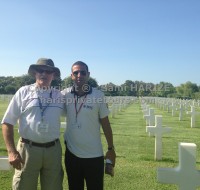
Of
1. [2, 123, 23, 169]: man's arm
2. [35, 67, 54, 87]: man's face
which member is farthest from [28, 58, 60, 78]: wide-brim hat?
[2, 123, 23, 169]: man's arm

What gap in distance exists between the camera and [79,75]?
3637 millimetres

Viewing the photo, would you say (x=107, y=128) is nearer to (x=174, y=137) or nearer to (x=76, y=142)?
(x=76, y=142)

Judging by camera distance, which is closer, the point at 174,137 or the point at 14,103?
the point at 14,103

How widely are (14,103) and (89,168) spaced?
3.54 feet

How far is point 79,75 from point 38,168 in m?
1.11

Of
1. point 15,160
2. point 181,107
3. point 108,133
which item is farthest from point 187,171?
point 181,107

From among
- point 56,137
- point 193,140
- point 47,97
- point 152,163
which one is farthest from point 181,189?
point 193,140

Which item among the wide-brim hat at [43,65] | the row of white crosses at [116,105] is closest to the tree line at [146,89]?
the row of white crosses at [116,105]

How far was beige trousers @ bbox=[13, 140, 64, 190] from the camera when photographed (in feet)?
11.1

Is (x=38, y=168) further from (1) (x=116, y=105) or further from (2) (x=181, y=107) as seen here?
(1) (x=116, y=105)

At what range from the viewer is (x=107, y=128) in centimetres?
366

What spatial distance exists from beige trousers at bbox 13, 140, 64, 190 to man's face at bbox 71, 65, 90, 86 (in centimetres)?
75

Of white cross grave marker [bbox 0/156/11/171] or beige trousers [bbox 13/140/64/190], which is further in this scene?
white cross grave marker [bbox 0/156/11/171]

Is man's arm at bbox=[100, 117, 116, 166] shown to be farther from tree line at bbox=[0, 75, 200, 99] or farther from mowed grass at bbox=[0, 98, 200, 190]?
tree line at bbox=[0, 75, 200, 99]
